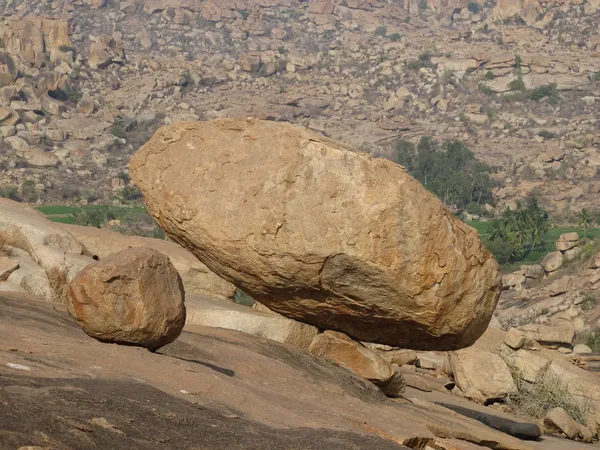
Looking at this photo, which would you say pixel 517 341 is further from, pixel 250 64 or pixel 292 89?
pixel 250 64

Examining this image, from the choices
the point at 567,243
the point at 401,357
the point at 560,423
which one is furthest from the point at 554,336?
the point at 567,243

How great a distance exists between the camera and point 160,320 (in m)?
10.3

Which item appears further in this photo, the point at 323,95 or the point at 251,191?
the point at 323,95

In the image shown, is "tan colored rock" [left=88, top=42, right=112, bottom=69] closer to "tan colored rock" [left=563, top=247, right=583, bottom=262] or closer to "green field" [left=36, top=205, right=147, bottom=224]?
"green field" [left=36, top=205, right=147, bottom=224]

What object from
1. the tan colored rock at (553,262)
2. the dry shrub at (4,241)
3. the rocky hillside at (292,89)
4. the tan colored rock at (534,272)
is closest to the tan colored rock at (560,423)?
the dry shrub at (4,241)

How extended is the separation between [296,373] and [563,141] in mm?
89118

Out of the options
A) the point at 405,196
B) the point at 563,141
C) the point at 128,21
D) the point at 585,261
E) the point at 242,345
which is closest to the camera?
the point at 405,196

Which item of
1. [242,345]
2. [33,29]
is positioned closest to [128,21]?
[33,29]

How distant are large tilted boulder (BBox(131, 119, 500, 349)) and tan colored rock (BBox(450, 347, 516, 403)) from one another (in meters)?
4.37

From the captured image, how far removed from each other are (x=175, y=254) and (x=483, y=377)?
17.0 feet

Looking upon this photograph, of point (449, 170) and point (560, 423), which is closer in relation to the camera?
point (560, 423)

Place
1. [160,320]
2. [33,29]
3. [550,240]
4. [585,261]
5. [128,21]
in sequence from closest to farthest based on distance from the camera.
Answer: [160,320], [585,261], [550,240], [33,29], [128,21]

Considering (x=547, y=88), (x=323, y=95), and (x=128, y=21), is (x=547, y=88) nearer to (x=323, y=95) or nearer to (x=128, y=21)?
(x=323, y=95)

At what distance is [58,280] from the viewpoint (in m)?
15.1
